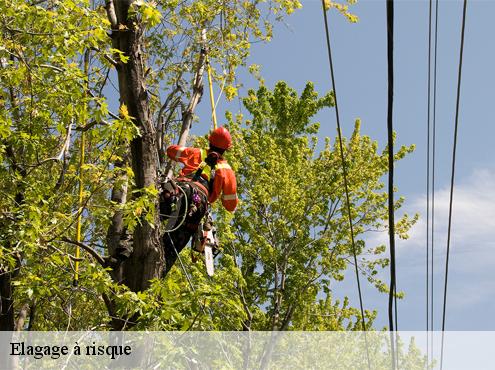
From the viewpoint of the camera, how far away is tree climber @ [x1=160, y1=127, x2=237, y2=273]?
6266 millimetres

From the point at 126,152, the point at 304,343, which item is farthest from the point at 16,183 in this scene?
the point at 304,343

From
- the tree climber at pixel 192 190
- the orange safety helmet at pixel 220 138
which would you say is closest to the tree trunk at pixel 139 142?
the tree climber at pixel 192 190

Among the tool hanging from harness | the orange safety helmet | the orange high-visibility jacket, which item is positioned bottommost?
the tool hanging from harness

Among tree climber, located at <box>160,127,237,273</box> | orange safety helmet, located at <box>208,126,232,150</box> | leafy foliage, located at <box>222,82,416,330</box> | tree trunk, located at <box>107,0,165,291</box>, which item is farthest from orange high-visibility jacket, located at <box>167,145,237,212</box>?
leafy foliage, located at <box>222,82,416,330</box>

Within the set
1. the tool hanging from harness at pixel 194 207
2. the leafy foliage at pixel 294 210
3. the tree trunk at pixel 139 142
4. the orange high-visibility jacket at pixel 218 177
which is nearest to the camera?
the tree trunk at pixel 139 142

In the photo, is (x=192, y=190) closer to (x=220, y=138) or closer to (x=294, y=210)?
(x=220, y=138)

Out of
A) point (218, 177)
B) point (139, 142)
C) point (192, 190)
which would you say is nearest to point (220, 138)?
point (218, 177)

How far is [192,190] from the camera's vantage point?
646 centimetres

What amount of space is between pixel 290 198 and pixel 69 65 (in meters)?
9.90

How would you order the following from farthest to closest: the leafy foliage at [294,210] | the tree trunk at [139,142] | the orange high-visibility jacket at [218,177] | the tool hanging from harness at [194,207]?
the leafy foliage at [294,210]
the orange high-visibility jacket at [218,177]
the tool hanging from harness at [194,207]
the tree trunk at [139,142]

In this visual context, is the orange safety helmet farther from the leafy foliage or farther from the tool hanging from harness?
the leafy foliage

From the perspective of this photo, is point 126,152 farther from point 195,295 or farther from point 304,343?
point 304,343

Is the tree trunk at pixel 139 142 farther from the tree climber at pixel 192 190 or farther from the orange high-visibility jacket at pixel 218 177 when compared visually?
the orange high-visibility jacket at pixel 218 177

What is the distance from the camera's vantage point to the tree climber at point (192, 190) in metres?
6.27
